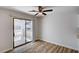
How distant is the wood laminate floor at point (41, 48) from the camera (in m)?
1.27

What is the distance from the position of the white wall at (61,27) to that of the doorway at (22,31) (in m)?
0.22

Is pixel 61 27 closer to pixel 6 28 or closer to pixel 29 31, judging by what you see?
pixel 29 31

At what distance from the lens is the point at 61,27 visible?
1367 mm

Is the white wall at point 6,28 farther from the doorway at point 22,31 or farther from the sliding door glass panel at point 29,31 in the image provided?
the sliding door glass panel at point 29,31

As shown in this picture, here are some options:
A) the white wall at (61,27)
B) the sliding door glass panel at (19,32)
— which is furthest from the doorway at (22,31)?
the white wall at (61,27)

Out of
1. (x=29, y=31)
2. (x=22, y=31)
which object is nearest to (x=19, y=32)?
(x=22, y=31)

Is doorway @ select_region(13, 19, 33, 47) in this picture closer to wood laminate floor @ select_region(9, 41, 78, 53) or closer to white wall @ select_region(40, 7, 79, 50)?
wood laminate floor @ select_region(9, 41, 78, 53)

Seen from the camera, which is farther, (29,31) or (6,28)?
(29,31)

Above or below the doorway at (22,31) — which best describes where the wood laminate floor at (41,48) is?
below

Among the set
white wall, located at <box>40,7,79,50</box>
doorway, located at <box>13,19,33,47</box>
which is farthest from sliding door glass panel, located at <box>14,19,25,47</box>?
white wall, located at <box>40,7,79,50</box>

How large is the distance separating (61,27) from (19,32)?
72 cm
